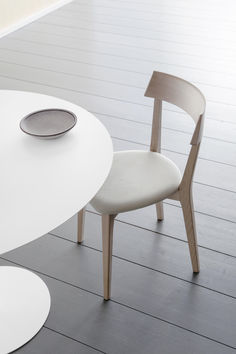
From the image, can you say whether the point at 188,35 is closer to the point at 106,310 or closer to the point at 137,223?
the point at 137,223

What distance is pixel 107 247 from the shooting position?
1959 millimetres

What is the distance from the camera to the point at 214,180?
8.80ft

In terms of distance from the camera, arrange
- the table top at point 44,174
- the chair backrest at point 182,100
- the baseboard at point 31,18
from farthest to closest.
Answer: the baseboard at point 31,18 → the chair backrest at point 182,100 → the table top at point 44,174

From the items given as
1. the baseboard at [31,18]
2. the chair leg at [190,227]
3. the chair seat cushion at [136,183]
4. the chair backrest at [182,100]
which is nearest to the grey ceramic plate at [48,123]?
the chair seat cushion at [136,183]

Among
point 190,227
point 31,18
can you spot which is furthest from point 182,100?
point 31,18

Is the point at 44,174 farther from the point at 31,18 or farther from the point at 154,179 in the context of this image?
the point at 31,18

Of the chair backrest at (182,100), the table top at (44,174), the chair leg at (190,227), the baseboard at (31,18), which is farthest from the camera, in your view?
the baseboard at (31,18)

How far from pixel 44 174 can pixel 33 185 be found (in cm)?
6

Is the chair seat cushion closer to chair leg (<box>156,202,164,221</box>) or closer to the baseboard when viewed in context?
chair leg (<box>156,202,164,221</box>)

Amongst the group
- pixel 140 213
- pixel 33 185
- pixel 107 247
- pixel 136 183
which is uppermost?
pixel 33 185

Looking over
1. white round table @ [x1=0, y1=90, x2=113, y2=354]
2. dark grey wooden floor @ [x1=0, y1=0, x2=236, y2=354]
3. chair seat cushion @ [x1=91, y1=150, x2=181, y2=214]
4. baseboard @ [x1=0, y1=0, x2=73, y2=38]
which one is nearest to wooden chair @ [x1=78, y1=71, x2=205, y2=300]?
chair seat cushion @ [x1=91, y1=150, x2=181, y2=214]

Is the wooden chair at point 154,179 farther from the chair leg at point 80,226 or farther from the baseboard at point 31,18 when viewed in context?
the baseboard at point 31,18

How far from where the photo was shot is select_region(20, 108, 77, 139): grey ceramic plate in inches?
68.7

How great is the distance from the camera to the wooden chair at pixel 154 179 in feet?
6.24
